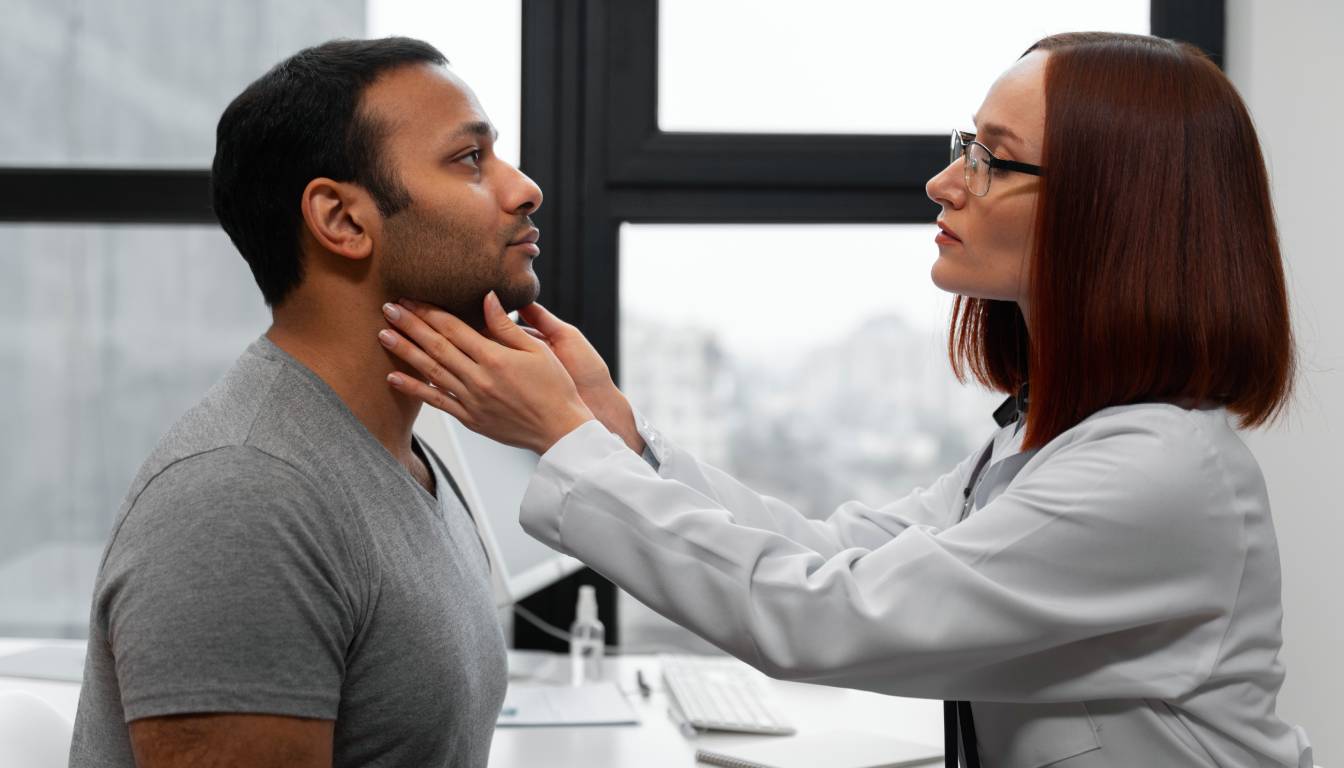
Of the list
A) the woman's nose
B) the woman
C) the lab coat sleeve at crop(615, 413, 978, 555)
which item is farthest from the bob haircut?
the lab coat sleeve at crop(615, 413, 978, 555)

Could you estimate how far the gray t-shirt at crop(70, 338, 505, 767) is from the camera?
90cm

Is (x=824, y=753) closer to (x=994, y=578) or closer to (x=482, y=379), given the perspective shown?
(x=994, y=578)

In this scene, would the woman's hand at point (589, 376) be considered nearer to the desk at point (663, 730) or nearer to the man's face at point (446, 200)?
the man's face at point (446, 200)

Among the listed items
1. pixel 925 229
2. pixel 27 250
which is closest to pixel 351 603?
pixel 925 229

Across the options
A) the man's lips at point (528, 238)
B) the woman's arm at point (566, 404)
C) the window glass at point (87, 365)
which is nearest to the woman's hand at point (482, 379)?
the woman's arm at point (566, 404)

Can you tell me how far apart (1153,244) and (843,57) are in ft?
4.51

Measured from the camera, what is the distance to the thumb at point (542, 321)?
140cm

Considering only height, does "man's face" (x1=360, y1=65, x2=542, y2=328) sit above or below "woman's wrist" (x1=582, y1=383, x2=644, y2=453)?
above

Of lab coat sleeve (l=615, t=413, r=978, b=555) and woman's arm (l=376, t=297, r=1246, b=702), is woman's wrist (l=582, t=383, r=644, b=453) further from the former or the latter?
woman's arm (l=376, t=297, r=1246, b=702)

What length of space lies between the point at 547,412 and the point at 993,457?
1.92 ft

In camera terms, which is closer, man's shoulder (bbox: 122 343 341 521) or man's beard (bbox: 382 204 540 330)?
man's shoulder (bbox: 122 343 341 521)

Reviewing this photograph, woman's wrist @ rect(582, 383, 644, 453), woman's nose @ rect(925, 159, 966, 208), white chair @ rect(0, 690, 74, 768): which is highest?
woman's nose @ rect(925, 159, 966, 208)

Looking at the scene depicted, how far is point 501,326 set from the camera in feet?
3.95

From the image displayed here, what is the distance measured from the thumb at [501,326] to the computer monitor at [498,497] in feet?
1.69
